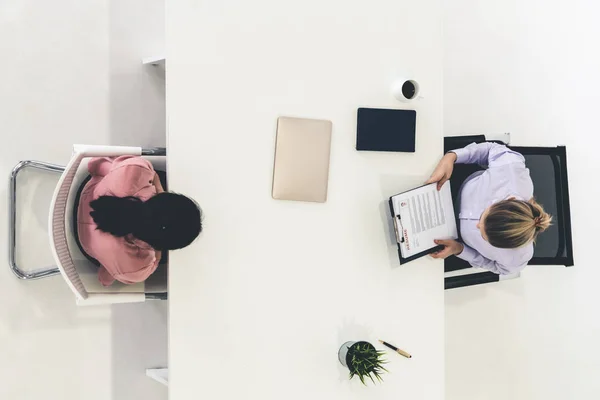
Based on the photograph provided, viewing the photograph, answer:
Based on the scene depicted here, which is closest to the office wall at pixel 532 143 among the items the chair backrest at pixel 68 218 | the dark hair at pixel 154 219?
the dark hair at pixel 154 219

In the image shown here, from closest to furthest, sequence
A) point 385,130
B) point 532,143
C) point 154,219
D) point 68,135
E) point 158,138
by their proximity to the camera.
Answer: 1. point 154,219
2. point 385,130
3. point 68,135
4. point 158,138
5. point 532,143

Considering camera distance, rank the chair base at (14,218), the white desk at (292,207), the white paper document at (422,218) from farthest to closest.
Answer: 1. the chair base at (14,218)
2. the white paper document at (422,218)
3. the white desk at (292,207)

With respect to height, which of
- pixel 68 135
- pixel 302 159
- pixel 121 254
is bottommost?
pixel 121 254

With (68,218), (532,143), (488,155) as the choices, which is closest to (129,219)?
(68,218)

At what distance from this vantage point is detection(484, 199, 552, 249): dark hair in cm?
147

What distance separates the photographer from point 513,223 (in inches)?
57.9

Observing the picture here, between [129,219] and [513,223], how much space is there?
103cm

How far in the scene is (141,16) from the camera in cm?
201

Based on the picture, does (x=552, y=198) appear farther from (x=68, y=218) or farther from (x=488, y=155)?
(x=68, y=218)

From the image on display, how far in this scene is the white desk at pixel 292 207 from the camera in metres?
1.42

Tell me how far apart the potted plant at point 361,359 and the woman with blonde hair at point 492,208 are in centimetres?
36

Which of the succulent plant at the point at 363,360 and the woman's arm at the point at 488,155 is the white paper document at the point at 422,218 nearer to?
the woman's arm at the point at 488,155

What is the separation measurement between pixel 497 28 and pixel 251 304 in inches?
67.0

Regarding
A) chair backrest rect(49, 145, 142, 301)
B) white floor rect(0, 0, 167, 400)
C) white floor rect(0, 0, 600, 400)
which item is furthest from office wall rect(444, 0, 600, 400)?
chair backrest rect(49, 145, 142, 301)
